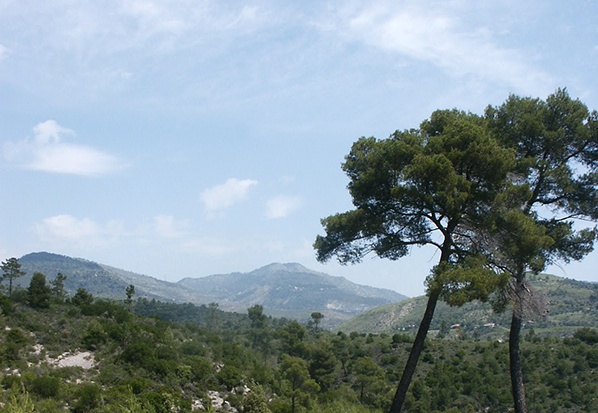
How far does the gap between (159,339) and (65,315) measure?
259 inches

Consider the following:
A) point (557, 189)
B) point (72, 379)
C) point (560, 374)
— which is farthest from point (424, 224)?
point (560, 374)

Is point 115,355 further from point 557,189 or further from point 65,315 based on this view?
point 557,189

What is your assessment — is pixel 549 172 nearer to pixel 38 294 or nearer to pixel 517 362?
pixel 517 362

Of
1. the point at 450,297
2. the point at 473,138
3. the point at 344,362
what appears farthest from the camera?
the point at 344,362

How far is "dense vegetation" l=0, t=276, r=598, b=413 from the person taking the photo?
18.0 meters

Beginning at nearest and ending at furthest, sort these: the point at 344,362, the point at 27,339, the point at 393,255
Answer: the point at 393,255 → the point at 27,339 → the point at 344,362

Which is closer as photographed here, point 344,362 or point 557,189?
point 557,189

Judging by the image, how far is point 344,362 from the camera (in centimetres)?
6341

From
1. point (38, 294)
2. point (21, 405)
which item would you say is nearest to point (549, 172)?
point (21, 405)

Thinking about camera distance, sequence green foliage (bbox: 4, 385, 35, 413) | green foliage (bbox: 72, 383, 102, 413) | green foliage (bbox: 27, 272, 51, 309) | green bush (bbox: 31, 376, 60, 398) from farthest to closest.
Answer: green foliage (bbox: 27, 272, 51, 309), green bush (bbox: 31, 376, 60, 398), green foliage (bbox: 72, 383, 102, 413), green foliage (bbox: 4, 385, 35, 413)

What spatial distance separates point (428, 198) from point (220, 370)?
19.7 meters

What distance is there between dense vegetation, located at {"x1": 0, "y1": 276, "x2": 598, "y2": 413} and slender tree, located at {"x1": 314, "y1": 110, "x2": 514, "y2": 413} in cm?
408

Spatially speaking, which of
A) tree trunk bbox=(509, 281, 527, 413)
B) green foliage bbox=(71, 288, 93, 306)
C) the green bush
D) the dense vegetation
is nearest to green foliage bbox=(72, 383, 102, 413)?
the dense vegetation

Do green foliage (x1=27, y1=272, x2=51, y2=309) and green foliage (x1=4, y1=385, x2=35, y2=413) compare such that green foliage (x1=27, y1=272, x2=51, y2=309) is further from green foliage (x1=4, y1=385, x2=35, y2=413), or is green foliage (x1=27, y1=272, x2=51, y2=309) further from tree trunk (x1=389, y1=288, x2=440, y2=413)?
tree trunk (x1=389, y1=288, x2=440, y2=413)
